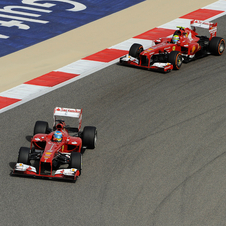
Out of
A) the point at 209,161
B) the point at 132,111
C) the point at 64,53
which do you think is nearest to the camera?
the point at 209,161

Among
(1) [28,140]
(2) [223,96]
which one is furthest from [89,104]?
(2) [223,96]

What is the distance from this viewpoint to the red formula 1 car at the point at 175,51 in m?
16.7

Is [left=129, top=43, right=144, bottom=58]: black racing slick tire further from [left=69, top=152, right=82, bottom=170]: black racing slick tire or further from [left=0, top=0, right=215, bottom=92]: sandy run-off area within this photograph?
[left=69, top=152, right=82, bottom=170]: black racing slick tire

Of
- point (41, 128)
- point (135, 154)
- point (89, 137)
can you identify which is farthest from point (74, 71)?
point (135, 154)

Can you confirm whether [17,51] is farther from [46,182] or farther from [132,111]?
[46,182]

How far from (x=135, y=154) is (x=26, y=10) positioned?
14.2 m

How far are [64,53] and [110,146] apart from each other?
761 centimetres

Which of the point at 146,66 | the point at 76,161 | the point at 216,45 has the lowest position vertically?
the point at 76,161

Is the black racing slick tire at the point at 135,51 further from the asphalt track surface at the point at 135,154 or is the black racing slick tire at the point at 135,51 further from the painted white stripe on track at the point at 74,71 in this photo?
the painted white stripe on track at the point at 74,71

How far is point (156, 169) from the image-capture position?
11.1 meters

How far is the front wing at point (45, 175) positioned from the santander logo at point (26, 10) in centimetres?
1228

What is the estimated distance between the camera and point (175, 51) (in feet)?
54.9

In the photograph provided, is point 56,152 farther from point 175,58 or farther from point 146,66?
point 175,58

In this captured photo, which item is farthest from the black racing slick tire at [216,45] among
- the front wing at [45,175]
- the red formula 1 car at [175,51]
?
the front wing at [45,175]
